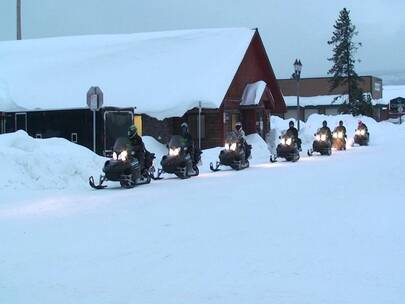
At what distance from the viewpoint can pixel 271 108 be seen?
1591 inches

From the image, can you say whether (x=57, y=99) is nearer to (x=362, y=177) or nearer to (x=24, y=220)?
(x=362, y=177)

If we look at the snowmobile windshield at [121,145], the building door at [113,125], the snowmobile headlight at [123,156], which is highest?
the building door at [113,125]

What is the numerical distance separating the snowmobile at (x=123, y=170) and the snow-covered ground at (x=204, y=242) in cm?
39

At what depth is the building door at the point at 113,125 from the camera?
27.1 meters

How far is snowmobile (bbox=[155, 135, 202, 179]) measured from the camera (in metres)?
19.3

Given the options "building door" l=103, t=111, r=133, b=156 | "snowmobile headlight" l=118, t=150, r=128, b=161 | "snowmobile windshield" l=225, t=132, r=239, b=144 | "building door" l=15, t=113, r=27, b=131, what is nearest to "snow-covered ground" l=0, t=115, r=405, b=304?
"snowmobile headlight" l=118, t=150, r=128, b=161

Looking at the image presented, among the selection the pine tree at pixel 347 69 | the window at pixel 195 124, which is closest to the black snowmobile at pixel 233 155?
the window at pixel 195 124

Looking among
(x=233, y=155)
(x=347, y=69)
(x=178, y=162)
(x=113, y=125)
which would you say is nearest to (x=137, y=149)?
(x=178, y=162)

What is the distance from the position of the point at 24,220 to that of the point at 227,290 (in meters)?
5.80

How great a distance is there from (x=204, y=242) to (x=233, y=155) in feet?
43.4

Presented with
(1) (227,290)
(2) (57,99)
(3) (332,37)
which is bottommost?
(1) (227,290)

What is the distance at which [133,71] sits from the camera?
35.8 meters

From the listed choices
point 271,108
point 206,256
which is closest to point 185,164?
point 206,256

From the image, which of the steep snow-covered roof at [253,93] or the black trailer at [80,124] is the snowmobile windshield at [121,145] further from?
the steep snow-covered roof at [253,93]
